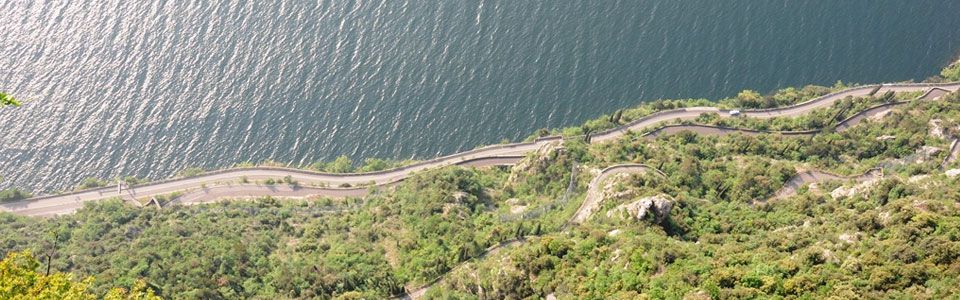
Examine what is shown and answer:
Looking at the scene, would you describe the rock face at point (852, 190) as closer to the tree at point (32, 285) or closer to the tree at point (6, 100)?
the tree at point (32, 285)

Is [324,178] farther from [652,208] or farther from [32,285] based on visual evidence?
[32,285]

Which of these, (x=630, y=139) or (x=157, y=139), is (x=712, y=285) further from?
(x=157, y=139)

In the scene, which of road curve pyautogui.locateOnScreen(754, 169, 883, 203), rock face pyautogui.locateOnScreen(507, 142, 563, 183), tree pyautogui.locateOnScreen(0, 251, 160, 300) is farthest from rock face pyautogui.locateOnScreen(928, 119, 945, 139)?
tree pyautogui.locateOnScreen(0, 251, 160, 300)

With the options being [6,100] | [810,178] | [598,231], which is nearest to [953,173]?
[810,178]

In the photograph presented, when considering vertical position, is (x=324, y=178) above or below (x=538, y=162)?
above

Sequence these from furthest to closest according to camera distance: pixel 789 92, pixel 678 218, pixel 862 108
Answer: pixel 789 92, pixel 862 108, pixel 678 218

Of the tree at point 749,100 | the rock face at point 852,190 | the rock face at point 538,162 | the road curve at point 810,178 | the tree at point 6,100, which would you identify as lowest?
the tree at point 6,100

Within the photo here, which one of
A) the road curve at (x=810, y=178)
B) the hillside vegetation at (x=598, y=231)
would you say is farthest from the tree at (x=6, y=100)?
the road curve at (x=810, y=178)

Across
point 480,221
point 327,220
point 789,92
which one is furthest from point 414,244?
point 789,92
